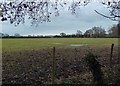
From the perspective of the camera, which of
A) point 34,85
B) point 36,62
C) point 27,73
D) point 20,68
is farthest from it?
point 36,62

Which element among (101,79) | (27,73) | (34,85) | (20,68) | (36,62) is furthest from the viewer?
(36,62)

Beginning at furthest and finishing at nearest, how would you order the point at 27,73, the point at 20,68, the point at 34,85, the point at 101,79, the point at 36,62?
the point at 36,62
the point at 20,68
the point at 27,73
the point at 34,85
the point at 101,79

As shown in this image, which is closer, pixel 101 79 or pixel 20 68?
pixel 101 79

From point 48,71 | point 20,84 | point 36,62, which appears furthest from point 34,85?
point 36,62

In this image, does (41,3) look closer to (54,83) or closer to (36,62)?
(54,83)

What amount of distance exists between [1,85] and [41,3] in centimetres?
337

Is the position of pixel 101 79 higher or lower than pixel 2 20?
lower

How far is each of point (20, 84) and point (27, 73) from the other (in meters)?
1.68

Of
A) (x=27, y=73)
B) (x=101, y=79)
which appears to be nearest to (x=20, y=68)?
(x=27, y=73)

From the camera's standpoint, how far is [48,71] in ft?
44.6

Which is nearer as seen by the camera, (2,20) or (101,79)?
(101,79)

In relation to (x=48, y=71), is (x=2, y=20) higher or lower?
higher

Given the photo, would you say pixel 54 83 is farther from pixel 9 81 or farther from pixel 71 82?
pixel 9 81

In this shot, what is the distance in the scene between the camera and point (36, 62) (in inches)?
639
